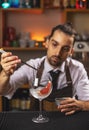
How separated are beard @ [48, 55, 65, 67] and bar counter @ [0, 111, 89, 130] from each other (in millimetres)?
404

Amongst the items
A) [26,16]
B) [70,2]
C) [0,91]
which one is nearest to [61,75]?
[0,91]

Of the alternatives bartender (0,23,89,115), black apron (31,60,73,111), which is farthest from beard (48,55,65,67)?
black apron (31,60,73,111)

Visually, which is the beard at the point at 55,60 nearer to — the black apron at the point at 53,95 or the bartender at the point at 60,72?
the bartender at the point at 60,72

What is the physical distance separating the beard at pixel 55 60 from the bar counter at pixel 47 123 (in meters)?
0.40

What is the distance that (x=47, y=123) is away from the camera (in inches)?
47.4

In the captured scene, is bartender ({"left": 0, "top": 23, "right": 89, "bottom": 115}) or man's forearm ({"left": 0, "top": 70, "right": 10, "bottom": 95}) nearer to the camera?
man's forearm ({"left": 0, "top": 70, "right": 10, "bottom": 95})

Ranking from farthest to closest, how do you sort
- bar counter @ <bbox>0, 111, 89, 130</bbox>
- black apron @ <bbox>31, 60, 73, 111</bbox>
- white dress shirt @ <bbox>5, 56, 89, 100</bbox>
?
white dress shirt @ <bbox>5, 56, 89, 100</bbox> < black apron @ <bbox>31, 60, 73, 111</bbox> < bar counter @ <bbox>0, 111, 89, 130</bbox>

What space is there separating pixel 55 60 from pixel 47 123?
0.54 metres

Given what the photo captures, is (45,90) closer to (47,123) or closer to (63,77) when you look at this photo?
(47,123)

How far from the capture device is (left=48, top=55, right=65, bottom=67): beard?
5.42ft

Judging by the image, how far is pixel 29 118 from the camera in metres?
1.27

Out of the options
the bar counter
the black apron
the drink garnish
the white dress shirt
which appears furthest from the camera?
the white dress shirt

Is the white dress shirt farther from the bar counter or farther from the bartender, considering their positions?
the bar counter

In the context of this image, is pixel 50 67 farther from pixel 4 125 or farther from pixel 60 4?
pixel 60 4
